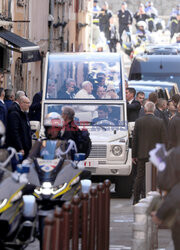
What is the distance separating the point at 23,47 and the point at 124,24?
49.4 m

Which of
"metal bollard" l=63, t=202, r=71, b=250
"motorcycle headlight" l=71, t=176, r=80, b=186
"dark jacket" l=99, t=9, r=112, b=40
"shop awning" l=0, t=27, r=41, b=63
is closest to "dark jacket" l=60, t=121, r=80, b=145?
"motorcycle headlight" l=71, t=176, r=80, b=186

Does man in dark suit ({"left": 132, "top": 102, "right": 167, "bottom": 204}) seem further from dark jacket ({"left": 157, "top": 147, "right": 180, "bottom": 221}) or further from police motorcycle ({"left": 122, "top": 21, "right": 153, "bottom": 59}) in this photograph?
police motorcycle ({"left": 122, "top": 21, "right": 153, "bottom": 59})

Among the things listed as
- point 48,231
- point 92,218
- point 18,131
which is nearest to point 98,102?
point 18,131

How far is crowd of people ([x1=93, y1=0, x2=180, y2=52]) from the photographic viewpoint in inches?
2955

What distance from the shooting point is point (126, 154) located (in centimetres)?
1883

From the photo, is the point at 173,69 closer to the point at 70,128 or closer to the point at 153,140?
the point at 153,140

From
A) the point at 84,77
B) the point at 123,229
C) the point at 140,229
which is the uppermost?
the point at 84,77

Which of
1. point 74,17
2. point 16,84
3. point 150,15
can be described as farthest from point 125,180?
point 150,15

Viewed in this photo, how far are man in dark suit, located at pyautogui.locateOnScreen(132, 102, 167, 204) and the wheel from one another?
1.91m

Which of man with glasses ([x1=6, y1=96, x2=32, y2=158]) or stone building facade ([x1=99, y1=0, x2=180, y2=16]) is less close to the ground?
stone building facade ([x1=99, y1=0, x2=180, y2=16])

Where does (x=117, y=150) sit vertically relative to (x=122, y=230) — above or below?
above

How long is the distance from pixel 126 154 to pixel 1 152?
913 centimetres

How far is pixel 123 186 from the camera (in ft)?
62.4

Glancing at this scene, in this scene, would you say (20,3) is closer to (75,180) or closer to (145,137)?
(145,137)
